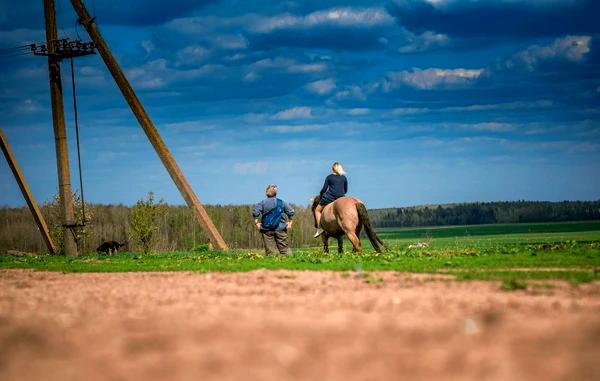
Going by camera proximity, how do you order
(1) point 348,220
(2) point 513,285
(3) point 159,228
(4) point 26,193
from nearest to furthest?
(2) point 513,285 → (1) point 348,220 → (4) point 26,193 → (3) point 159,228

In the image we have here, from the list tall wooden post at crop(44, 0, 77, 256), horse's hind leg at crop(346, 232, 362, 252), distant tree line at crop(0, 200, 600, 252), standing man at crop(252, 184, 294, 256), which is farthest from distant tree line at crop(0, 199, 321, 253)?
horse's hind leg at crop(346, 232, 362, 252)

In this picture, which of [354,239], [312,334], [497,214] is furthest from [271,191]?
[497,214]

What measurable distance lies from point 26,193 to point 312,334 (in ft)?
108

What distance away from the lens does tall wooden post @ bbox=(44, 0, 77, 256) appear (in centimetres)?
3634

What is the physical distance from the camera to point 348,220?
1067 inches

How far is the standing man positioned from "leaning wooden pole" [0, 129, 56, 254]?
45.3 ft

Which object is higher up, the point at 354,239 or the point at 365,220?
the point at 365,220

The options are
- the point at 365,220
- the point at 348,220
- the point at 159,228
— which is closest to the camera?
the point at 365,220

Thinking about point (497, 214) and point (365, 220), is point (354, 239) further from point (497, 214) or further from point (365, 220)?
point (497, 214)

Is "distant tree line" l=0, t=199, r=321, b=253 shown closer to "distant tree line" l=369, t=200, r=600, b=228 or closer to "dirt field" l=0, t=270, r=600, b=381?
"dirt field" l=0, t=270, r=600, b=381

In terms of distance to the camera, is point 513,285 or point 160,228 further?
point 160,228

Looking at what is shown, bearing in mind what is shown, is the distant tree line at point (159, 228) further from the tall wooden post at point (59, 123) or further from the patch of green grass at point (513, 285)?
the patch of green grass at point (513, 285)

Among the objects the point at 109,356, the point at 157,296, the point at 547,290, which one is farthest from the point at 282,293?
the point at 109,356

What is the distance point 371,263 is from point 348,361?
1266 cm
